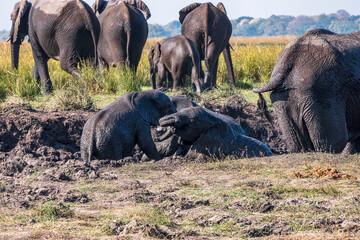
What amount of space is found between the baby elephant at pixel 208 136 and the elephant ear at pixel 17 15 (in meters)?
6.90

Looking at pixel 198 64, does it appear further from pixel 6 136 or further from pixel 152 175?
pixel 152 175

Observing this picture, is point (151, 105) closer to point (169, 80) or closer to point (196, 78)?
point (196, 78)

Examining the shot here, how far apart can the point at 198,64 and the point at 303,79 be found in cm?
578

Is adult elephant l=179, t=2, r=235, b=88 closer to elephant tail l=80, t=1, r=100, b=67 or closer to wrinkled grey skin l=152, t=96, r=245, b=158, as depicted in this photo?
elephant tail l=80, t=1, r=100, b=67

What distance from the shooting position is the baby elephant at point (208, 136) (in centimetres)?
773

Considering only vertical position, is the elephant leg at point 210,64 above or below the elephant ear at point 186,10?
below

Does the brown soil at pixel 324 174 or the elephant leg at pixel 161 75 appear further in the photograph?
the elephant leg at pixel 161 75

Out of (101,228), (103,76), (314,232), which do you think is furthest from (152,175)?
(103,76)

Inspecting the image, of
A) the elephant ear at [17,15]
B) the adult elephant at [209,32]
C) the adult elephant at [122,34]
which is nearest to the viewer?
the elephant ear at [17,15]

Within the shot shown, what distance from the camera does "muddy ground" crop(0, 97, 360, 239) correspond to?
4.34 metres

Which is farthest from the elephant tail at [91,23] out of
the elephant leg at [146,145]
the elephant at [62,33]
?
the elephant leg at [146,145]

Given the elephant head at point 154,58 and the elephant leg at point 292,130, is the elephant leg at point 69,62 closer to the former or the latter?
the elephant head at point 154,58

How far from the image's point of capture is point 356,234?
4160mm

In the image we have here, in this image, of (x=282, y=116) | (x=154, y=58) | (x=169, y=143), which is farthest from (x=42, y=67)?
(x=282, y=116)
